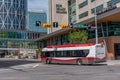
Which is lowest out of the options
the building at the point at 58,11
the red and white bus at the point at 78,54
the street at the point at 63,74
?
the street at the point at 63,74

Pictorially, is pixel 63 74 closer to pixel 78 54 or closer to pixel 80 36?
pixel 78 54

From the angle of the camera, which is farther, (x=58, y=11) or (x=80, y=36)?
(x=58, y=11)

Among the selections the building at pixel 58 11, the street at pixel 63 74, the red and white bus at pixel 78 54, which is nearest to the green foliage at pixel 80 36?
the red and white bus at pixel 78 54

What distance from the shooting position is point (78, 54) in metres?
46.5

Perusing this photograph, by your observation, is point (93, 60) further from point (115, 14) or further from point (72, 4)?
point (72, 4)

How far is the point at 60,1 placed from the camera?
118 metres

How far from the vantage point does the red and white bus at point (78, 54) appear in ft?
145

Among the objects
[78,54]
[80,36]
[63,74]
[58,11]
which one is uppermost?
[58,11]

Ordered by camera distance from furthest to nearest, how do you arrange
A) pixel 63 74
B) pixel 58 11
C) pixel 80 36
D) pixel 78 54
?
pixel 58 11
pixel 80 36
pixel 78 54
pixel 63 74

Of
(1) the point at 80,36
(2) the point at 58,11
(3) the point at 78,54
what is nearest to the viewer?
(3) the point at 78,54

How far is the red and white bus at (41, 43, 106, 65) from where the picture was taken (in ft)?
145

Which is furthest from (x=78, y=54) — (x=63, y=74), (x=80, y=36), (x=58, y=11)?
(x=58, y=11)

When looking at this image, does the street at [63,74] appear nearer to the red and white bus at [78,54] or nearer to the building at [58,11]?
the red and white bus at [78,54]

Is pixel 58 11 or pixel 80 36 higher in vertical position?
pixel 58 11
